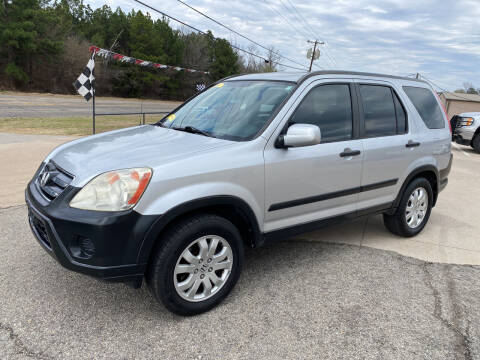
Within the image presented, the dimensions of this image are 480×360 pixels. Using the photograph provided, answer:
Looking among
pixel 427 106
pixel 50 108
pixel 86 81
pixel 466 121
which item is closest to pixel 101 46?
pixel 50 108

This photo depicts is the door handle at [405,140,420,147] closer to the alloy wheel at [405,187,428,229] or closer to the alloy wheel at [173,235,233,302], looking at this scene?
the alloy wheel at [405,187,428,229]

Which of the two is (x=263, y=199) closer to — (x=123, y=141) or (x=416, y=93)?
(x=123, y=141)

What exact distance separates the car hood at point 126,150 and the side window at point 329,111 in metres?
0.79

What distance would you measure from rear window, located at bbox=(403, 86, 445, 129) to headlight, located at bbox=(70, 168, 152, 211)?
3.27 m

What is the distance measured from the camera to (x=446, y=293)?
340cm

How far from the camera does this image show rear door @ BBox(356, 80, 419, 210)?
3.85 meters

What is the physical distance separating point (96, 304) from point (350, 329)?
6.20 ft

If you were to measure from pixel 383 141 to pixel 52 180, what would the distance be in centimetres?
303

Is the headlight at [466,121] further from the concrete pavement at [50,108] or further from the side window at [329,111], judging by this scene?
the concrete pavement at [50,108]

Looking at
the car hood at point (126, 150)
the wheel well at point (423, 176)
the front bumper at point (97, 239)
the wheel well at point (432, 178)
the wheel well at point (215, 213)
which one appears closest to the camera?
the front bumper at point (97, 239)

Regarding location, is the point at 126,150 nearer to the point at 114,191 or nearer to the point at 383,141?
the point at 114,191

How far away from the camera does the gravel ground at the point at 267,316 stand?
2.55m

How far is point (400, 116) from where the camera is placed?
13.9 feet

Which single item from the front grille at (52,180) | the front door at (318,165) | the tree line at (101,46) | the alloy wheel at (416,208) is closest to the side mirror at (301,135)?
the front door at (318,165)
